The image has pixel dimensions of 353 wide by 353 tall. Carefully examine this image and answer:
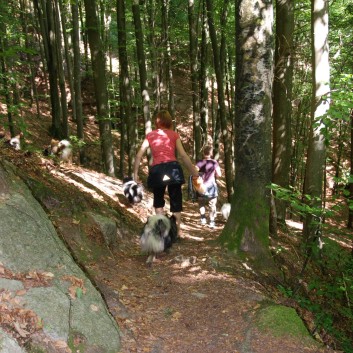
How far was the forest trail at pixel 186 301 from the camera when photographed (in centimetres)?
373

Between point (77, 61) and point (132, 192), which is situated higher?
point (77, 61)

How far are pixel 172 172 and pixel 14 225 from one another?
8.96ft

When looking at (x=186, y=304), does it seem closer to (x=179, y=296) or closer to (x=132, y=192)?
(x=179, y=296)

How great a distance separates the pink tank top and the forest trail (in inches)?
58.4

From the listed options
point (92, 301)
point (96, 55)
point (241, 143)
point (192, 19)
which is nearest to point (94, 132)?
point (192, 19)

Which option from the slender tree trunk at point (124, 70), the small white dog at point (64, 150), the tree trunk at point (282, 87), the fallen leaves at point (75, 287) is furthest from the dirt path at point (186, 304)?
the slender tree trunk at point (124, 70)

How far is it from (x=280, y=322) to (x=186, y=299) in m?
1.15

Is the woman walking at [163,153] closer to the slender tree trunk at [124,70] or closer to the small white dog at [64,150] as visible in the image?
the small white dog at [64,150]

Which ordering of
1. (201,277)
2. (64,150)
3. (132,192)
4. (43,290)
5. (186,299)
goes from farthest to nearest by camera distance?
(64,150) < (132,192) < (201,277) < (186,299) < (43,290)

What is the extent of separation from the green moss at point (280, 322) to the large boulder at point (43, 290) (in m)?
1.53

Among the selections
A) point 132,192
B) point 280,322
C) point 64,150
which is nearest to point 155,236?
point 280,322

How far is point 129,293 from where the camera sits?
4613mm

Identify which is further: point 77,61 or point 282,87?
point 77,61

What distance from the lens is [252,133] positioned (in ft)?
18.0
